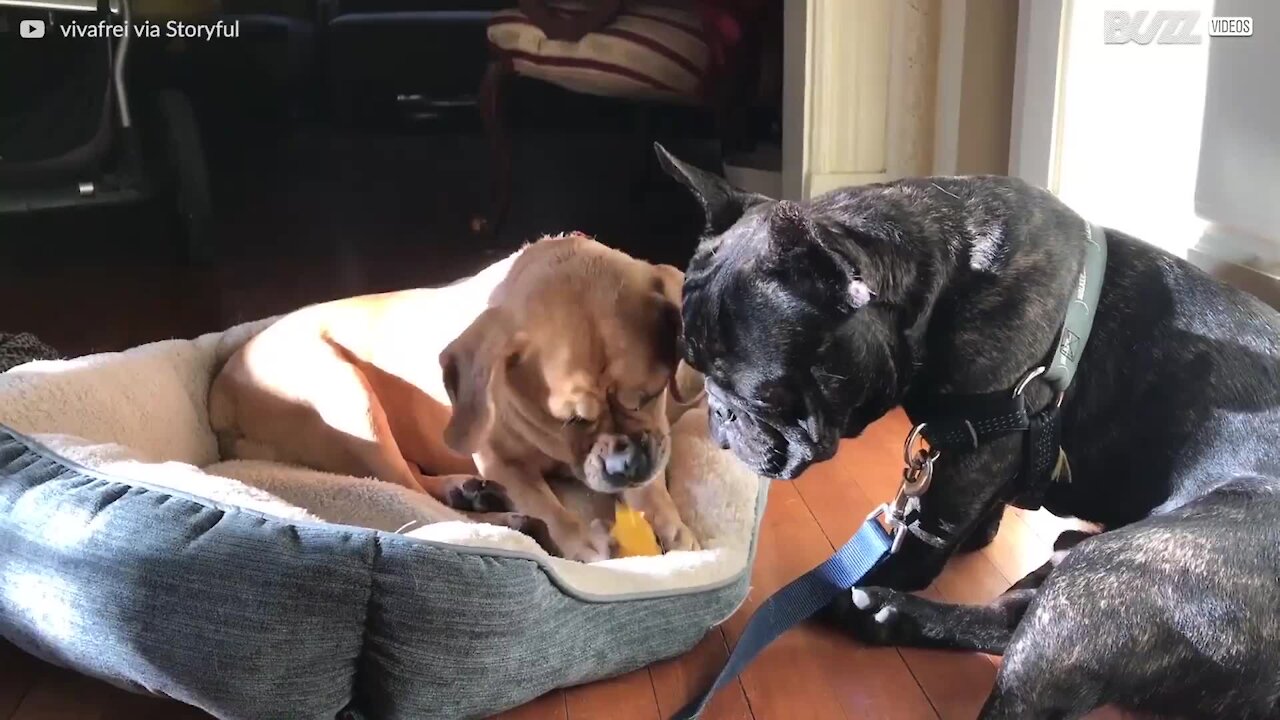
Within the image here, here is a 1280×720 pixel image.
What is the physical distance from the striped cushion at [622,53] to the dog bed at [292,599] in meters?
1.78

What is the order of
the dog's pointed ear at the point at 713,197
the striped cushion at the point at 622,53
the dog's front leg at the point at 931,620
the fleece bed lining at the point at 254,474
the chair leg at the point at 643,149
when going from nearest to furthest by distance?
the fleece bed lining at the point at 254,474
the dog's front leg at the point at 931,620
the dog's pointed ear at the point at 713,197
the striped cushion at the point at 622,53
the chair leg at the point at 643,149

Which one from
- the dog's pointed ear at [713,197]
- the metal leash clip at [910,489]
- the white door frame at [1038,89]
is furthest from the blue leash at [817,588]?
the white door frame at [1038,89]

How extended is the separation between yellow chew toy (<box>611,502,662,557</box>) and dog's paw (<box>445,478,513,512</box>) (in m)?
0.24

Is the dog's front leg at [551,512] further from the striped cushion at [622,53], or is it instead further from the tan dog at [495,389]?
the striped cushion at [622,53]

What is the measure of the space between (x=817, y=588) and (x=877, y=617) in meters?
0.12

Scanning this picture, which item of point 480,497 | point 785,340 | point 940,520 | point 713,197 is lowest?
point 480,497

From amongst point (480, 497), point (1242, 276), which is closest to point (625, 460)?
point (480, 497)

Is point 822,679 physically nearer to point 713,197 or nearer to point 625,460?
point 625,460

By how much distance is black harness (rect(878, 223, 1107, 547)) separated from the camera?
5.49ft

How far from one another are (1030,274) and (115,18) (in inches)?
98.6

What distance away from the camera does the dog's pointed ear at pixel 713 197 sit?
193 centimetres

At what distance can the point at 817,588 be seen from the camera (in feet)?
6.11

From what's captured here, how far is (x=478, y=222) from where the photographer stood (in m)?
3.30

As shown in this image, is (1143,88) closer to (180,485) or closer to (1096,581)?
(1096,581)
